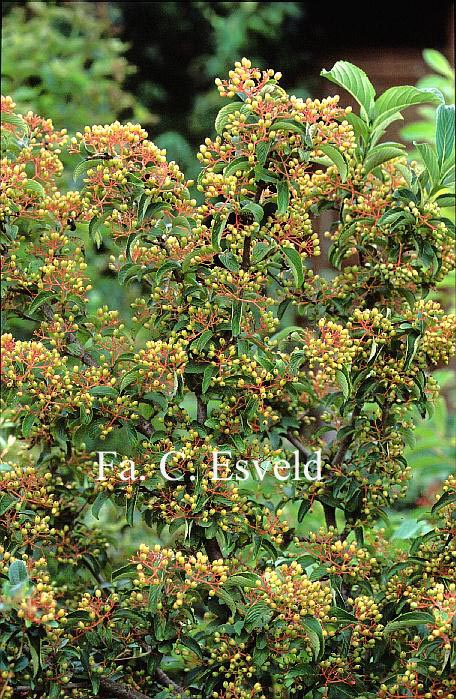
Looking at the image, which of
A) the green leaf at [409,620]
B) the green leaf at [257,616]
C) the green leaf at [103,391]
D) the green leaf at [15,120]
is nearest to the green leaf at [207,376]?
the green leaf at [103,391]

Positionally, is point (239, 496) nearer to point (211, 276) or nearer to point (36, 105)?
point (211, 276)

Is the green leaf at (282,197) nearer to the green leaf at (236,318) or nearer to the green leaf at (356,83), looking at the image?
the green leaf at (236,318)

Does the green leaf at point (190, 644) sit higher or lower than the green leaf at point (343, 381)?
lower

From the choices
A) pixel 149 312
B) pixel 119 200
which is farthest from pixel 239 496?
pixel 119 200

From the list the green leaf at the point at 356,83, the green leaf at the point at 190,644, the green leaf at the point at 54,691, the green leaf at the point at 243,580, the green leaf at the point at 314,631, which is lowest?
the green leaf at the point at 54,691

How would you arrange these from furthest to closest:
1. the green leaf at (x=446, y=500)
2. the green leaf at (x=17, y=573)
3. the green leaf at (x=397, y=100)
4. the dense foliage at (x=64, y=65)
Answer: the dense foliage at (x=64, y=65), the green leaf at (x=397, y=100), the green leaf at (x=446, y=500), the green leaf at (x=17, y=573)

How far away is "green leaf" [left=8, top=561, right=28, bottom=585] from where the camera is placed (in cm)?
132

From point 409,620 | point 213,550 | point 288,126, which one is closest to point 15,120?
point 288,126

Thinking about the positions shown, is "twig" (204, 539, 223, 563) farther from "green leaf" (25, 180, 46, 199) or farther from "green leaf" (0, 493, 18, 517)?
"green leaf" (25, 180, 46, 199)

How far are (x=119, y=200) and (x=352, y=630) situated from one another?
86cm

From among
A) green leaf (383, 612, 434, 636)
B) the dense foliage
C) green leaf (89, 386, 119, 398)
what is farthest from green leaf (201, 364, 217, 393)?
the dense foliage

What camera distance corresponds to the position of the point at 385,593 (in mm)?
1653

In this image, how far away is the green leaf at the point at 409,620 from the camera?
140 centimetres

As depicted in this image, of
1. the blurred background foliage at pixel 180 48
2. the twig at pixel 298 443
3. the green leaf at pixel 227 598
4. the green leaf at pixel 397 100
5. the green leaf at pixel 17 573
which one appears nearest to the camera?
the green leaf at pixel 17 573
